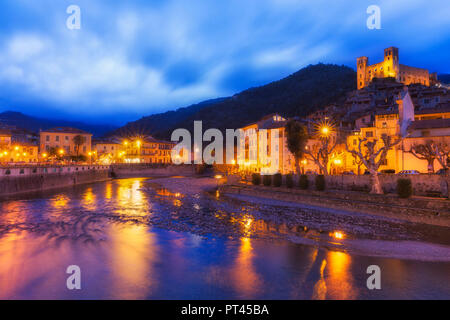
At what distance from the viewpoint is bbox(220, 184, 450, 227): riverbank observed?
57.5 ft

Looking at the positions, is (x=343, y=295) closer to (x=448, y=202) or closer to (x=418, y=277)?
(x=418, y=277)

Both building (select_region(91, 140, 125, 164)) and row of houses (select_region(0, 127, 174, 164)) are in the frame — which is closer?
row of houses (select_region(0, 127, 174, 164))

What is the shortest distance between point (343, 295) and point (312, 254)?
3864mm

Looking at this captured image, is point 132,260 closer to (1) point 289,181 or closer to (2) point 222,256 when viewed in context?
(2) point 222,256

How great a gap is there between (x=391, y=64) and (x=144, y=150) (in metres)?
97.2

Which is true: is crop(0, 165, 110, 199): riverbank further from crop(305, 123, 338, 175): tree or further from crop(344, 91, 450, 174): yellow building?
crop(344, 91, 450, 174): yellow building

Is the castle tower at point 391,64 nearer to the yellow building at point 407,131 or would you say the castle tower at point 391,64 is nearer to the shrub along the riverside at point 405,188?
the yellow building at point 407,131

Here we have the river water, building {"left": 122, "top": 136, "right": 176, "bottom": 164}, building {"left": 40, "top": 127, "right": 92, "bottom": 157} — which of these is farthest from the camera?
building {"left": 122, "top": 136, "right": 176, "bottom": 164}

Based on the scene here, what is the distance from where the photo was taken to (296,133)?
3538 cm

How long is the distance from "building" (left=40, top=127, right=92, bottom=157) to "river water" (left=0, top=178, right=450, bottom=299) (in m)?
63.2

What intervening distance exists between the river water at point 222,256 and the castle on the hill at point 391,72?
329ft

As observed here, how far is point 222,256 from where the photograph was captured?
12055 millimetres

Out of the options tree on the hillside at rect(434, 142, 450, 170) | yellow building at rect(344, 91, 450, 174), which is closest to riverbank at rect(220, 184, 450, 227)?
tree on the hillside at rect(434, 142, 450, 170)
